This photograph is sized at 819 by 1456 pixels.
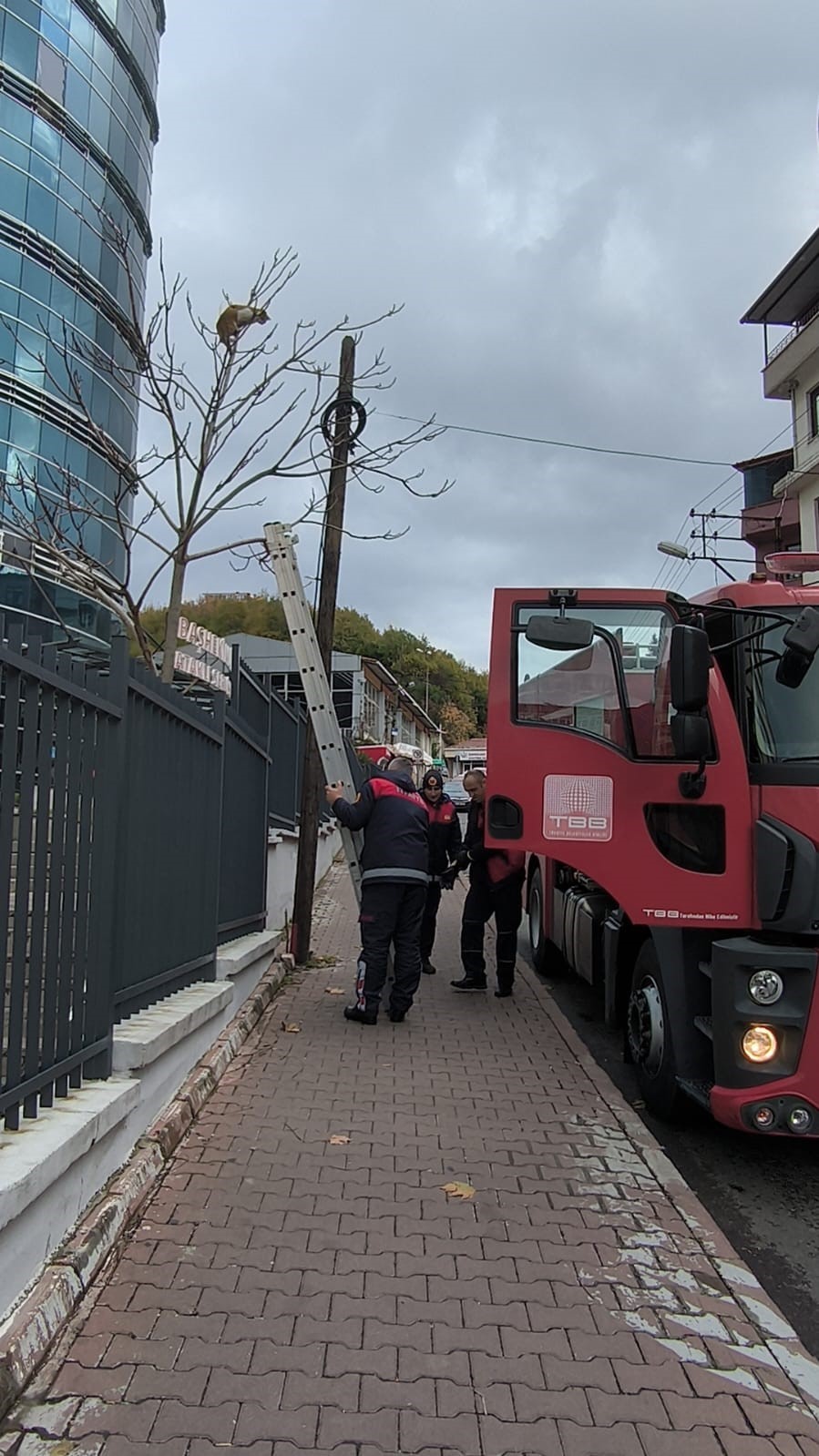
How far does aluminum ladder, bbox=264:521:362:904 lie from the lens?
7145 mm

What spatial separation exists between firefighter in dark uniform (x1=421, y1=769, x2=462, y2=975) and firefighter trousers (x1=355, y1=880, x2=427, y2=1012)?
89.8 inches

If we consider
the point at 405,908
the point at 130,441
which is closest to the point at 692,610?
the point at 405,908

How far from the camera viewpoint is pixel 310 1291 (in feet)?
10.2

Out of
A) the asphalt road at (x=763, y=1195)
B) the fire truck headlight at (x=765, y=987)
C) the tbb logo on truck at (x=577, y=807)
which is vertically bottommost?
the asphalt road at (x=763, y=1195)

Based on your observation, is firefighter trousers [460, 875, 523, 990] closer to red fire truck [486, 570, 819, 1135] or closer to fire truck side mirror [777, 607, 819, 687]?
red fire truck [486, 570, 819, 1135]

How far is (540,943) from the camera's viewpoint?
364 inches

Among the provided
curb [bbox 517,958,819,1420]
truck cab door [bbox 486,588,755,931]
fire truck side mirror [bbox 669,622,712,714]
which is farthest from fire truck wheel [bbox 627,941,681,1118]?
fire truck side mirror [bbox 669,622,712,714]

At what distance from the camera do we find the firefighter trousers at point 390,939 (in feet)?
21.2

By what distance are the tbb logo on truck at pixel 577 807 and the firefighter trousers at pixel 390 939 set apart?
151 centimetres

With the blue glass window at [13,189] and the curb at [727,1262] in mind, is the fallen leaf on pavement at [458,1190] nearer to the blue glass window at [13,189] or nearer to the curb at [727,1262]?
the curb at [727,1262]

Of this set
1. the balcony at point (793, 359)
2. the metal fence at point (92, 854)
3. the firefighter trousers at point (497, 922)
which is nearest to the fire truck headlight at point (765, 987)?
the metal fence at point (92, 854)

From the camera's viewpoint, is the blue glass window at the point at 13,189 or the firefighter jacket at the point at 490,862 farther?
the blue glass window at the point at 13,189

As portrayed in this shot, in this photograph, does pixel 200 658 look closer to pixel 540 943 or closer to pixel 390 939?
pixel 390 939

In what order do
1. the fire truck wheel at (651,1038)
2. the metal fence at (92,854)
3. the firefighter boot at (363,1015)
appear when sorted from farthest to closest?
the firefighter boot at (363,1015) → the fire truck wheel at (651,1038) → the metal fence at (92,854)
